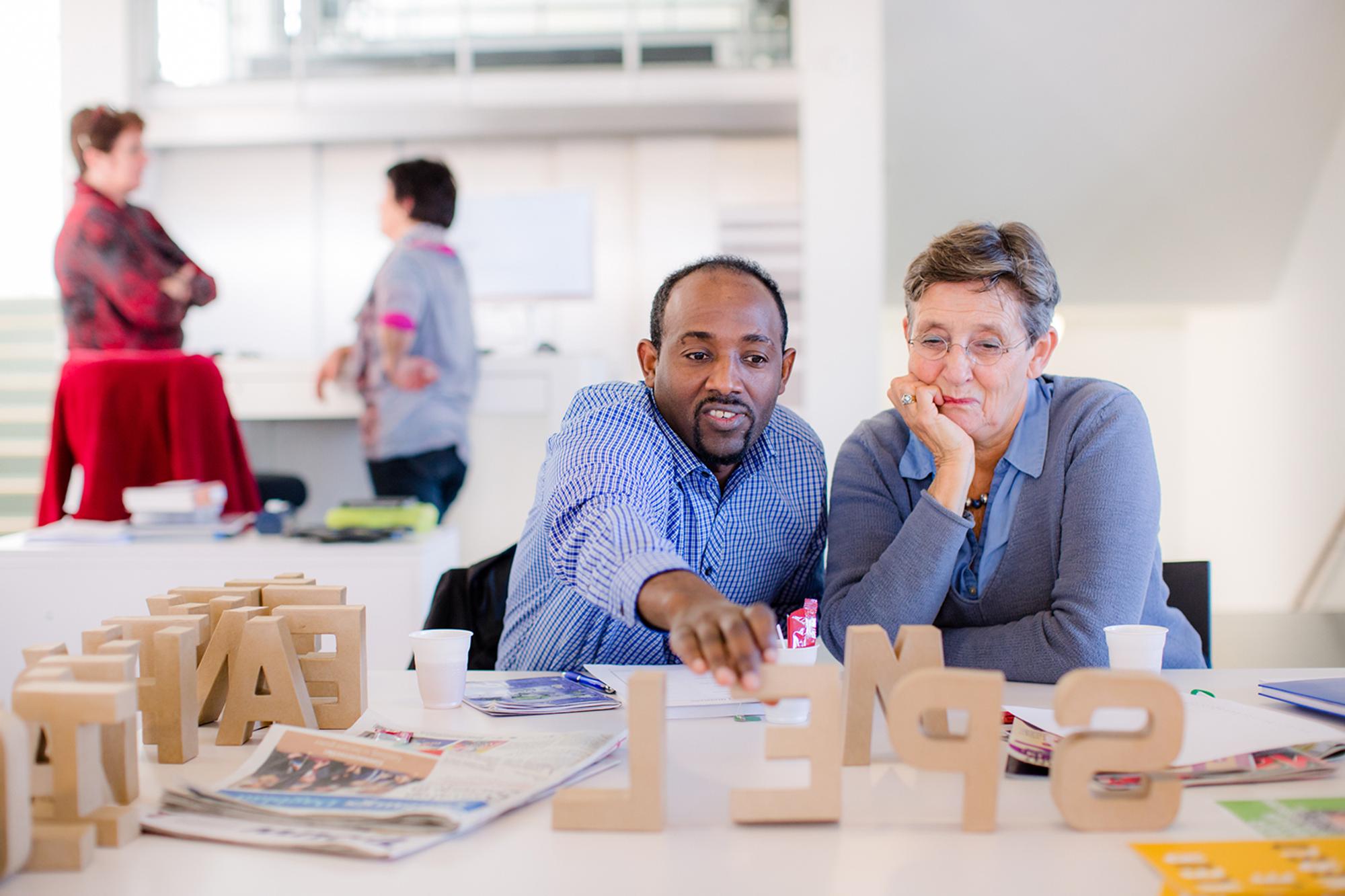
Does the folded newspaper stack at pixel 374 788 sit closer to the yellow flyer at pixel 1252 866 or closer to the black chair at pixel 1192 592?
the yellow flyer at pixel 1252 866

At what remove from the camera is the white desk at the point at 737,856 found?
73 cm

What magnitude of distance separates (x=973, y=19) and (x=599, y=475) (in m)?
3.78

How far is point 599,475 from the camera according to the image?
1.30m

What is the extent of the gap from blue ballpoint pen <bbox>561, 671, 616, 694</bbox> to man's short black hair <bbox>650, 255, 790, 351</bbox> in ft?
1.61

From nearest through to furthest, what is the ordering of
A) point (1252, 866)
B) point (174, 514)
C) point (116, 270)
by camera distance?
point (1252, 866)
point (174, 514)
point (116, 270)

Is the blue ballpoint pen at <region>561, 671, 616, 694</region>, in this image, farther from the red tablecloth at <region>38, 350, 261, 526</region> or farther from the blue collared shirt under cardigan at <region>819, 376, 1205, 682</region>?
the red tablecloth at <region>38, 350, 261, 526</region>

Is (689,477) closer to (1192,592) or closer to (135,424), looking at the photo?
(1192,592)

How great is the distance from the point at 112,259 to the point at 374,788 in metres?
2.53

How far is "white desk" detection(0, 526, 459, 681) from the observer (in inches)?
101

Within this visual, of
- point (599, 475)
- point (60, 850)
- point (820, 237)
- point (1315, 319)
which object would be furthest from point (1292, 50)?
point (60, 850)

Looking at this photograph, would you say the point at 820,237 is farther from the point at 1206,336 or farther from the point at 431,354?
the point at 1206,336

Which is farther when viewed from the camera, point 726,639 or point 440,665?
point 440,665

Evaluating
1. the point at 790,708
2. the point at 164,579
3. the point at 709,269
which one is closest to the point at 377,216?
the point at 164,579

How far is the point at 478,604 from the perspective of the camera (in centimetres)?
171
